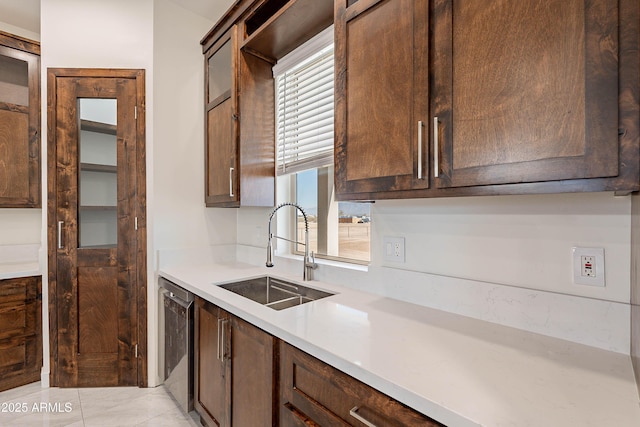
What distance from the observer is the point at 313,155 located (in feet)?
6.40

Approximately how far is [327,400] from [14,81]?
10.8 feet

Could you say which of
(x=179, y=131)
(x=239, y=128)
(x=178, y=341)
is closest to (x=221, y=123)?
(x=239, y=128)

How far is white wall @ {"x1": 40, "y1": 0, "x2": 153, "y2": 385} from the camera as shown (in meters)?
2.17

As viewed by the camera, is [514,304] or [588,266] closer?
[588,266]

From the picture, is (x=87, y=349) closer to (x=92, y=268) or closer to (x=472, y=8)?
(x=92, y=268)

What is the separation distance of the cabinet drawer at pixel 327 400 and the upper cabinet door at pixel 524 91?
63 cm

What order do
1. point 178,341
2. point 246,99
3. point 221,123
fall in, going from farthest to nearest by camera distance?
point 221,123 → point 246,99 → point 178,341

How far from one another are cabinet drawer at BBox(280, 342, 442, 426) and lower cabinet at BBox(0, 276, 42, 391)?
2286 mm

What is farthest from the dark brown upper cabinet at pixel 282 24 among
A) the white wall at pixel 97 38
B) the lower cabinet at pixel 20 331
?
the lower cabinet at pixel 20 331

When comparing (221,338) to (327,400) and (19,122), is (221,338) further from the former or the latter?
(19,122)

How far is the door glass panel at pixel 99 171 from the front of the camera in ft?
7.29

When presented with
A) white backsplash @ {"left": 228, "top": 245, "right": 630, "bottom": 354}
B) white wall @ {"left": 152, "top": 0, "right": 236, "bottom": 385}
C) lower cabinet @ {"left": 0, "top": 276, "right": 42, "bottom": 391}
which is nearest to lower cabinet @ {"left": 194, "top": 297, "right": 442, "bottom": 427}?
white backsplash @ {"left": 228, "top": 245, "right": 630, "bottom": 354}

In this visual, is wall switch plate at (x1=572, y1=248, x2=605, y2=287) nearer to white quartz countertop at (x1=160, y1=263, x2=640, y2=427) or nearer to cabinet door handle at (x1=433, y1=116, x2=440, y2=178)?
white quartz countertop at (x1=160, y1=263, x2=640, y2=427)

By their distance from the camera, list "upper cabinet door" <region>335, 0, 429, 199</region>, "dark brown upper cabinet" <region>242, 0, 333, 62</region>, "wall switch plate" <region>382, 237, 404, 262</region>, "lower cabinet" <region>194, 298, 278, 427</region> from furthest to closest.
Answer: "dark brown upper cabinet" <region>242, 0, 333, 62</region>
"wall switch plate" <region>382, 237, 404, 262</region>
"lower cabinet" <region>194, 298, 278, 427</region>
"upper cabinet door" <region>335, 0, 429, 199</region>
